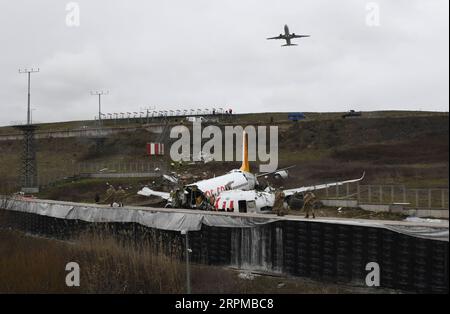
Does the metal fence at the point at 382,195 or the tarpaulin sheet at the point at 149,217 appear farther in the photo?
the metal fence at the point at 382,195

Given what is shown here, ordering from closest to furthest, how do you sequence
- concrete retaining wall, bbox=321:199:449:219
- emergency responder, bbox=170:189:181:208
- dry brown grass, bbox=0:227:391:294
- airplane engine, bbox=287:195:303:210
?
dry brown grass, bbox=0:227:391:294 → concrete retaining wall, bbox=321:199:449:219 → emergency responder, bbox=170:189:181:208 → airplane engine, bbox=287:195:303:210

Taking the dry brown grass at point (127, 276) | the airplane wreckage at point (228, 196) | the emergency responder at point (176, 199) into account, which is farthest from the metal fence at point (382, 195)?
the dry brown grass at point (127, 276)

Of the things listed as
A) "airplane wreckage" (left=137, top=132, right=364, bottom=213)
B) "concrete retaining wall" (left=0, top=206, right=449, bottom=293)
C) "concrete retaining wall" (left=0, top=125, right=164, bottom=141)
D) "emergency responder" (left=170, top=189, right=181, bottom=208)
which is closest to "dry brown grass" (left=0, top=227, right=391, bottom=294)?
"concrete retaining wall" (left=0, top=206, right=449, bottom=293)

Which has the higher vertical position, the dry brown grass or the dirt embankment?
the dirt embankment

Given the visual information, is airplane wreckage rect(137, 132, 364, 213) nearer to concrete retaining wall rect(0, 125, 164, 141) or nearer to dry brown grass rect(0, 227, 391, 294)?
dry brown grass rect(0, 227, 391, 294)

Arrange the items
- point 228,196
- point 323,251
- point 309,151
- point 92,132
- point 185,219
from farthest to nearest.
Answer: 1. point 92,132
2. point 309,151
3. point 228,196
4. point 185,219
5. point 323,251

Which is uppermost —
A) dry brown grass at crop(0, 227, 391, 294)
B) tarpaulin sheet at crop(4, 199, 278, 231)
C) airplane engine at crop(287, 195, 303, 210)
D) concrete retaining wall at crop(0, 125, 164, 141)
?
concrete retaining wall at crop(0, 125, 164, 141)

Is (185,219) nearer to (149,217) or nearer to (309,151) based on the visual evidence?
(149,217)

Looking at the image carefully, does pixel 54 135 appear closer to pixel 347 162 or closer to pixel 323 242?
pixel 347 162

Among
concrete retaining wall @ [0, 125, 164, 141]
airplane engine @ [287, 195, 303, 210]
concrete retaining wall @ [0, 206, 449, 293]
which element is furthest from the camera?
concrete retaining wall @ [0, 125, 164, 141]

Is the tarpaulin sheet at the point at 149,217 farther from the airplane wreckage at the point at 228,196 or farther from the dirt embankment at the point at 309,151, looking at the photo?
the dirt embankment at the point at 309,151

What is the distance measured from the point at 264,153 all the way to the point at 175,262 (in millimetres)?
72372

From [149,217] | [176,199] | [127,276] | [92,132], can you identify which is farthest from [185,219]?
[92,132]

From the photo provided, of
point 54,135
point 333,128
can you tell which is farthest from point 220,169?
point 54,135
